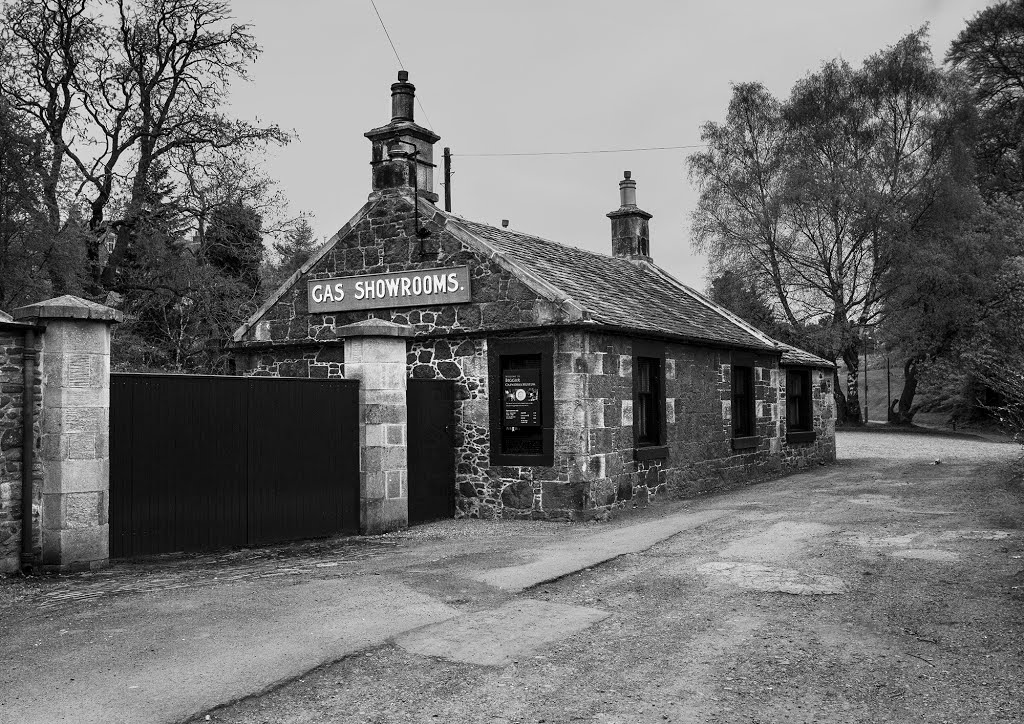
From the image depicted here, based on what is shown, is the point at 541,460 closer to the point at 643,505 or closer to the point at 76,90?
the point at 643,505

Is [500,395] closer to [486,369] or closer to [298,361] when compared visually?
[486,369]

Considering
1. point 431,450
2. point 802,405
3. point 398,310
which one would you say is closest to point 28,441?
point 431,450

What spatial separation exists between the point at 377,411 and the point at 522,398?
8.64 ft

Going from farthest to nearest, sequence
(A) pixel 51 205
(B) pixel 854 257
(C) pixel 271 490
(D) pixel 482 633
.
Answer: (B) pixel 854 257, (A) pixel 51 205, (C) pixel 271 490, (D) pixel 482 633

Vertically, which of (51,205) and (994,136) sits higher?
(994,136)

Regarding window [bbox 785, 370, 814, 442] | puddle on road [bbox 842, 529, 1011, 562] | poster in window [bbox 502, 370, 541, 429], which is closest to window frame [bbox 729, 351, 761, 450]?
window [bbox 785, 370, 814, 442]

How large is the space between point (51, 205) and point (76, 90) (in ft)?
16.6

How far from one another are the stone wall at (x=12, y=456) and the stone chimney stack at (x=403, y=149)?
7714 mm

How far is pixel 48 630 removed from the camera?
6.84 metres

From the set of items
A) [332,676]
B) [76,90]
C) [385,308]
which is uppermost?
[76,90]

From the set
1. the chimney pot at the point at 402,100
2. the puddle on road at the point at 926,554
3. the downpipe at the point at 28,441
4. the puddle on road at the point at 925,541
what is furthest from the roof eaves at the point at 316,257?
the puddle on road at the point at 926,554

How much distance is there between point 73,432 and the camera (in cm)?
898

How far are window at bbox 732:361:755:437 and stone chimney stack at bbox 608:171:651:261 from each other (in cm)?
402

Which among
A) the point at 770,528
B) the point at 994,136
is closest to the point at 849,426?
the point at 994,136
